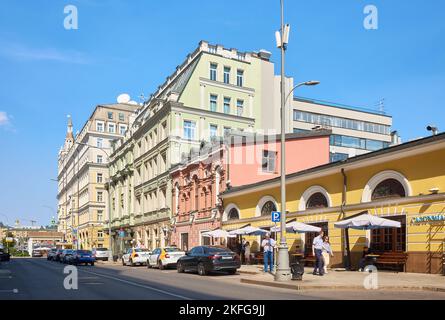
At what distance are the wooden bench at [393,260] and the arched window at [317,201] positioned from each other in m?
5.00

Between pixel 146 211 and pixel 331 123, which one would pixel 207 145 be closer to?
pixel 146 211

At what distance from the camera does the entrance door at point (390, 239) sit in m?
21.7

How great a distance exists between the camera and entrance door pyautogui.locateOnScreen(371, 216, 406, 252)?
21.7m

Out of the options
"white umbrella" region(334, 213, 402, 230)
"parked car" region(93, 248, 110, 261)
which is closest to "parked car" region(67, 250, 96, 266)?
"parked car" region(93, 248, 110, 261)

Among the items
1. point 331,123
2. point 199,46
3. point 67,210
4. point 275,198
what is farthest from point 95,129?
point 275,198

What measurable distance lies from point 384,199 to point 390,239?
1814 millimetres

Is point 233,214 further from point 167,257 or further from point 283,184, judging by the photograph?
point 283,184

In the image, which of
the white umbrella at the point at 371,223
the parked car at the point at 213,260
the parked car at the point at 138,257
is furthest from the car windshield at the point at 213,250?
the parked car at the point at 138,257

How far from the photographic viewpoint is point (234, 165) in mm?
36531

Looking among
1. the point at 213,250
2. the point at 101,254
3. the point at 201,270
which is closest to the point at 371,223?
the point at 213,250

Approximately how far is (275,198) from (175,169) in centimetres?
1709

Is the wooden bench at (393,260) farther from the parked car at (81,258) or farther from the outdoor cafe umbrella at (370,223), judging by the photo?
the parked car at (81,258)

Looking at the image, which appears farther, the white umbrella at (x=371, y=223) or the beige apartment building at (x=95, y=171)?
the beige apartment building at (x=95, y=171)

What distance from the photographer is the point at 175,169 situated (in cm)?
4631
